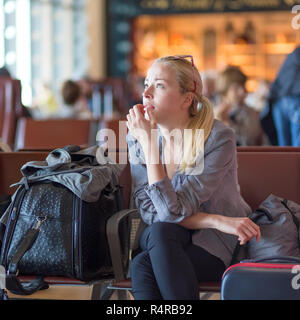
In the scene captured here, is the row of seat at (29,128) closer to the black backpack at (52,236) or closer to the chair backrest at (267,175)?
the black backpack at (52,236)

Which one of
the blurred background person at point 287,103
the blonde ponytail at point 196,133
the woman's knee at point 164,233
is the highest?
the blurred background person at point 287,103

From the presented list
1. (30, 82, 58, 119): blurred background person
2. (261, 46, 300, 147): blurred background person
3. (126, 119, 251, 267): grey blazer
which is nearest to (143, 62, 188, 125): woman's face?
(126, 119, 251, 267): grey blazer

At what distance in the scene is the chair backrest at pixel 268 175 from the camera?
8.02 ft

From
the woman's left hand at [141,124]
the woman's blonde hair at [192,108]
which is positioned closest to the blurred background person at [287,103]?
the woman's blonde hair at [192,108]

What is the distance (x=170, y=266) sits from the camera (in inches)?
76.9

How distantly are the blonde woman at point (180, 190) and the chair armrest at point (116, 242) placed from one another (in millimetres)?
75

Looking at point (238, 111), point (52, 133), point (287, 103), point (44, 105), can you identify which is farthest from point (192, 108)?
point (44, 105)

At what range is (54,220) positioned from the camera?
83.2 inches

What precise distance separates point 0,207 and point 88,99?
244 inches

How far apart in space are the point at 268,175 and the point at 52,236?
86cm

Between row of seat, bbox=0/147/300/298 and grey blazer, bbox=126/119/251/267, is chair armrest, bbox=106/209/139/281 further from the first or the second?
row of seat, bbox=0/147/300/298

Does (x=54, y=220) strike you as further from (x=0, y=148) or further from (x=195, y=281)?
(x=0, y=148)

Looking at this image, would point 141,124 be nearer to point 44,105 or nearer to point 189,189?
point 189,189

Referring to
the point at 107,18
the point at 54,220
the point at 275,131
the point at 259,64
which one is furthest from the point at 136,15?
the point at 54,220
